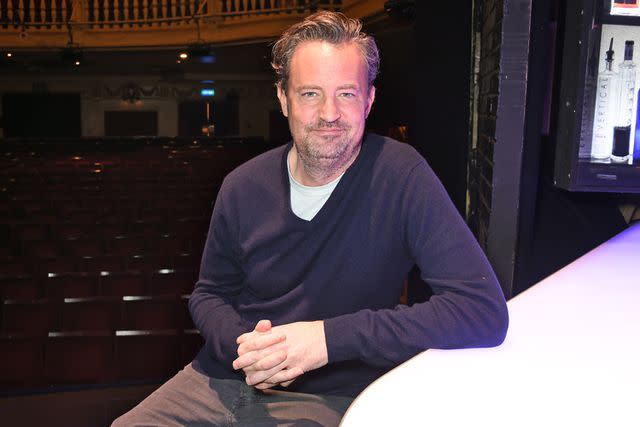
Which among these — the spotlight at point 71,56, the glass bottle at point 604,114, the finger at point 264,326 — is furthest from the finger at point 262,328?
the spotlight at point 71,56

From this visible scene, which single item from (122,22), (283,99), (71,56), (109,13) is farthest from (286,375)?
(109,13)

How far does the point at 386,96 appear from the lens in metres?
10.4

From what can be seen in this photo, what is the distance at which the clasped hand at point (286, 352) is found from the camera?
1.19 m

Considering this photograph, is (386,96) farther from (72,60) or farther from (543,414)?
(543,414)

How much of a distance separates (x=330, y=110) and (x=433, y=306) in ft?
1.60

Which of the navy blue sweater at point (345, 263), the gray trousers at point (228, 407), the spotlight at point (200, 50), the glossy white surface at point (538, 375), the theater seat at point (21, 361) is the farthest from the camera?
the spotlight at point (200, 50)

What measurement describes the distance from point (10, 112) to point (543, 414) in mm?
19713

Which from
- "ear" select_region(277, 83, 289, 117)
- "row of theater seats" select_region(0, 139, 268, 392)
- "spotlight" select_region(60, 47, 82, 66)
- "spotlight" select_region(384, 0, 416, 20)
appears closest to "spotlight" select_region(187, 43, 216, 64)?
"spotlight" select_region(60, 47, 82, 66)

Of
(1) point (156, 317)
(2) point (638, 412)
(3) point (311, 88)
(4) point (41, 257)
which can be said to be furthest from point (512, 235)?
(4) point (41, 257)

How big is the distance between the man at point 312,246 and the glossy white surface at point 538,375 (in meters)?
0.23

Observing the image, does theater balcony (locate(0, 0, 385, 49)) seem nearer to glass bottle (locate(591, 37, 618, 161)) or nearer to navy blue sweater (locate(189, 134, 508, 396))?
navy blue sweater (locate(189, 134, 508, 396))

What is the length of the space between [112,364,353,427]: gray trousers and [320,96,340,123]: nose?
571 mm

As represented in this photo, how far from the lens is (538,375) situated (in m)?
0.80

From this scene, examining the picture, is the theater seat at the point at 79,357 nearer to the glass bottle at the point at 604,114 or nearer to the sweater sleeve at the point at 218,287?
the sweater sleeve at the point at 218,287
